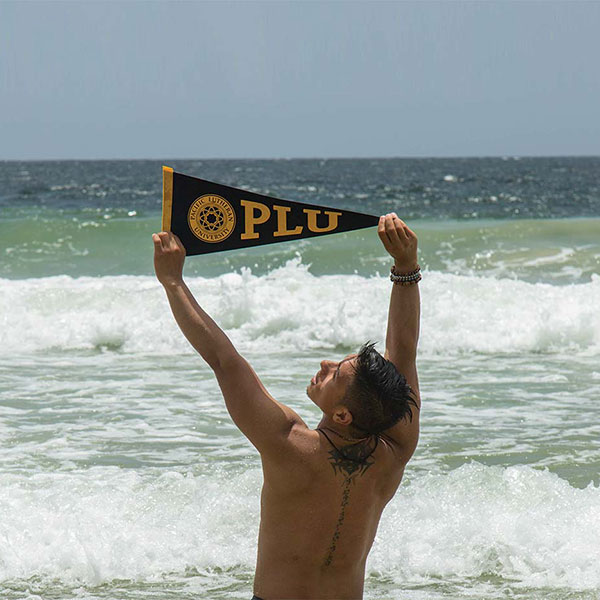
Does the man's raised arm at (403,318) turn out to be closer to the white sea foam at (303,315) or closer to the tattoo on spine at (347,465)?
the tattoo on spine at (347,465)

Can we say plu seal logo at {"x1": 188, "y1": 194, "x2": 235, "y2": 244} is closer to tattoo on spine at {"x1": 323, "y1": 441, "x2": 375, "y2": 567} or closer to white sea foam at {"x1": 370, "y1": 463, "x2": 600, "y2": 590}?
tattoo on spine at {"x1": 323, "y1": 441, "x2": 375, "y2": 567}

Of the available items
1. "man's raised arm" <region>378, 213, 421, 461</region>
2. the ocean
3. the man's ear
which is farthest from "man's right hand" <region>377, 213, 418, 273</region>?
the ocean

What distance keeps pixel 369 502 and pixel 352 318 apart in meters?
9.94

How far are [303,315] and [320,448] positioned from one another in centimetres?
997

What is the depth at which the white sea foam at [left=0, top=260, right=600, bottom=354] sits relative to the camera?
11.9m

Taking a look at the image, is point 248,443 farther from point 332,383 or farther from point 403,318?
point 332,383

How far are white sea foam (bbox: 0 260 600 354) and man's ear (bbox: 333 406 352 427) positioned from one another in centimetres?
891

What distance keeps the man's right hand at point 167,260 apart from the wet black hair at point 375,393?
0.54m

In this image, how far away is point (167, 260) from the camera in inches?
105

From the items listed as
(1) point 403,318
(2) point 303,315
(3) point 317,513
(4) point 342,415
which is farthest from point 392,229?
(2) point 303,315

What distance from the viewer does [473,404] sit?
836 cm

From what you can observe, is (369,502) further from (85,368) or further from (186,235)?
(85,368)

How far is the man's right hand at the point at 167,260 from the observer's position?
2.67 metres

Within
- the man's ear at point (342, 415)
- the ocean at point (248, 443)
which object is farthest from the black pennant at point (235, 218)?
the ocean at point (248, 443)
